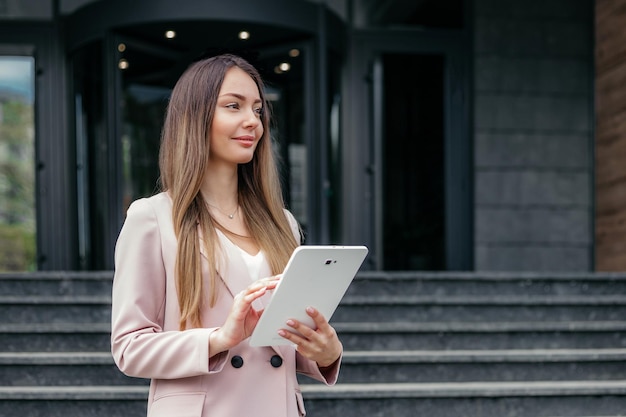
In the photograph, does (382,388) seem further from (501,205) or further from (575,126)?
(575,126)

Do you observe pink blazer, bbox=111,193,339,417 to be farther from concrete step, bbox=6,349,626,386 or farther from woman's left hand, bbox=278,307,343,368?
concrete step, bbox=6,349,626,386

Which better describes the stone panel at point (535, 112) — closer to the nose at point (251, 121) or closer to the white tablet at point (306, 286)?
the nose at point (251, 121)

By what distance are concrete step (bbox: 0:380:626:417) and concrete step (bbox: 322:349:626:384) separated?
2.6 inches

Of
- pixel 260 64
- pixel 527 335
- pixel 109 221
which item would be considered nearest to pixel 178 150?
pixel 260 64

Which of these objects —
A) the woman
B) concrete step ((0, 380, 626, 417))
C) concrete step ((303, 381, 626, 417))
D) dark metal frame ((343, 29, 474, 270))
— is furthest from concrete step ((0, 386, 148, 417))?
dark metal frame ((343, 29, 474, 270))

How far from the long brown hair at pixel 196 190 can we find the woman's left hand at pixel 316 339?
0.56 ft

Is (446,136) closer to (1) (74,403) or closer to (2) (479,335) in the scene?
(2) (479,335)

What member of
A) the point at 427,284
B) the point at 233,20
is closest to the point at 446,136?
the point at 233,20

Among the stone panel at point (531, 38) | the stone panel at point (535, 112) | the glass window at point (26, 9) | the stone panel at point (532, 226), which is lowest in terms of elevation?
the stone panel at point (532, 226)

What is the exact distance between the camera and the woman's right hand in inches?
49.1

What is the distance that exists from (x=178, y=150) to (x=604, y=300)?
3.84m

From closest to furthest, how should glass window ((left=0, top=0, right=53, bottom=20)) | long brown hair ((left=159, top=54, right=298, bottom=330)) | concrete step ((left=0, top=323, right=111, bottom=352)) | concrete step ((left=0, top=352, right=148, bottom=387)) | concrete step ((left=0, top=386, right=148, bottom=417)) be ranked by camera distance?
1. long brown hair ((left=159, top=54, right=298, bottom=330))
2. concrete step ((left=0, top=386, right=148, bottom=417))
3. concrete step ((left=0, top=352, right=148, bottom=387))
4. concrete step ((left=0, top=323, right=111, bottom=352))
5. glass window ((left=0, top=0, right=53, bottom=20))

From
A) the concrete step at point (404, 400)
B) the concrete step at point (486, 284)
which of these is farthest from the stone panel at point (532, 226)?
the concrete step at point (404, 400)

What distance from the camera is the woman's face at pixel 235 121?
1432mm
